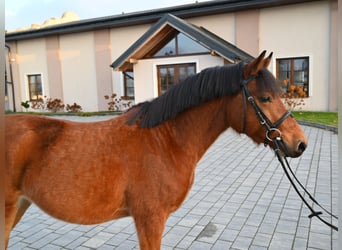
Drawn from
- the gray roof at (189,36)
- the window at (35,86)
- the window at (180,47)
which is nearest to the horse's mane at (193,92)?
the gray roof at (189,36)

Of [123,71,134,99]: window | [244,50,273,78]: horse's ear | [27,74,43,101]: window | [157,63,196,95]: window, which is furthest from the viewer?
[27,74,43,101]: window

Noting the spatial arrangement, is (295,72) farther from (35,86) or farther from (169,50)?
(35,86)

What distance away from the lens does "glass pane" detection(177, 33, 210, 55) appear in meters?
13.2

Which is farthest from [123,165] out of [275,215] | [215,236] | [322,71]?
[322,71]

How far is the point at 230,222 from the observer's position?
10.7 ft

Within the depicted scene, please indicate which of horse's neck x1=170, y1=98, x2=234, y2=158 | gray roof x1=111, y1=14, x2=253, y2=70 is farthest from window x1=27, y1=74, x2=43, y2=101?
horse's neck x1=170, y1=98, x2=234, y2=158

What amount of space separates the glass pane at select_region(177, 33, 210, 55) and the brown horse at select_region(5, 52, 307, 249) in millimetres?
11716

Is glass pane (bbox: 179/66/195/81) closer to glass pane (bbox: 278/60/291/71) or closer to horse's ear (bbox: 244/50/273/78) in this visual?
glass pane (bbox: 278/60/291/71)

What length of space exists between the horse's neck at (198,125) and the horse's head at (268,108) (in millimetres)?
226

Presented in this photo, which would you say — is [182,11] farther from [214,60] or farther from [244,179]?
[244,179]

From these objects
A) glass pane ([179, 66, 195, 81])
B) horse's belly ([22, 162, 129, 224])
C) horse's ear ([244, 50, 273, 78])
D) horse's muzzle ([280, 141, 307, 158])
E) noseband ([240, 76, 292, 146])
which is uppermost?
glass pane ([179, 66, 195, 81])

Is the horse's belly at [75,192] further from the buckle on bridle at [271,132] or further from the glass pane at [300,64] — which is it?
the glass pane at [300,64]

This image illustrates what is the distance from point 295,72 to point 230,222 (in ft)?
40.6

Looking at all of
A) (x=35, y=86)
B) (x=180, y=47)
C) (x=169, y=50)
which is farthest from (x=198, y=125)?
(x=35, y=86)
